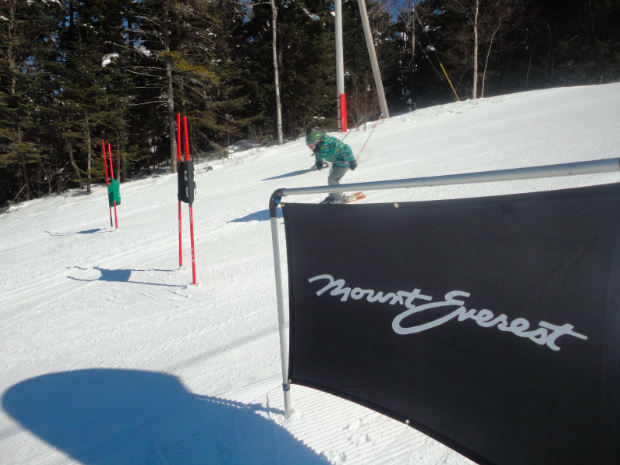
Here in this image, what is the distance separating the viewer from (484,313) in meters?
1.40

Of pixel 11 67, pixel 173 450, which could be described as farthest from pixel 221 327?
pixel 11 67

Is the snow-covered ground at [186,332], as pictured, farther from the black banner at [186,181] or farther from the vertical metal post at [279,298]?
the black banner at [186,181]

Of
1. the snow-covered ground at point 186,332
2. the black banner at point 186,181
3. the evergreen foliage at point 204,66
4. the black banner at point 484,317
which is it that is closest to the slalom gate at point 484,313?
the black banner at point 484,317

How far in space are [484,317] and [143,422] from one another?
257 cm

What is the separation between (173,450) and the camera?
241 cm

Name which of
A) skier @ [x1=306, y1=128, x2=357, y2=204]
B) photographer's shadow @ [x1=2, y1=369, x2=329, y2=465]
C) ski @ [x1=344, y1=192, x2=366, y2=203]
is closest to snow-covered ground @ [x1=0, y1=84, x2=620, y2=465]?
photographer's shadow @ [x1=2, y1=369, x2=329, y2=465]

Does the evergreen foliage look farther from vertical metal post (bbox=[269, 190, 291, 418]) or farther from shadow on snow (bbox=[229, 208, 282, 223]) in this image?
vertical metal post (bbox=[269, 190, 291, 418])

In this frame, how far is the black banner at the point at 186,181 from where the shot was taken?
18.9ft

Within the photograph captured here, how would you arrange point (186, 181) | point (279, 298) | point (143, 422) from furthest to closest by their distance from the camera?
point (186, 181) < point (143, 422) < point (279, 298)

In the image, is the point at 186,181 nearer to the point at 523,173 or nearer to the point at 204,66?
the point at 523,173

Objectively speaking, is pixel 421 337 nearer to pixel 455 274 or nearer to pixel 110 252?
pixel 455 274

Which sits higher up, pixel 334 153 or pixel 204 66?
pixel 204 66

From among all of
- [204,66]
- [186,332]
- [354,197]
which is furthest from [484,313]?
[204,66]

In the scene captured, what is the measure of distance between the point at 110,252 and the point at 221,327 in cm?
494
